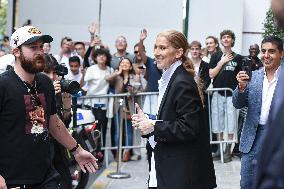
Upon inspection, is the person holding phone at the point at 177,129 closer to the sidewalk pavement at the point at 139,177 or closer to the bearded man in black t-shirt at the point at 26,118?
the bearded man in black t-shirt at the point at 26,118

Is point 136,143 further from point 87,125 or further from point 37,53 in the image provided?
point 37,53

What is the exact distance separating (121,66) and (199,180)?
5454 millimetres

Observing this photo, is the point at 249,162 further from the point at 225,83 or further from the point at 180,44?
the point at 225,83

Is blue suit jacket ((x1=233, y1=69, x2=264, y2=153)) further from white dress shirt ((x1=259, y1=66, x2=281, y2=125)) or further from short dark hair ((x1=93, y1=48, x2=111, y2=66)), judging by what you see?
short dark hair ((x1=93, y1=48, x2=111, y2=66))

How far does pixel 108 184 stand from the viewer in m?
8.18

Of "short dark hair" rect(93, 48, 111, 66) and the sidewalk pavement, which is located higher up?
"short dark hair" rect(93, 48, 111, 66)

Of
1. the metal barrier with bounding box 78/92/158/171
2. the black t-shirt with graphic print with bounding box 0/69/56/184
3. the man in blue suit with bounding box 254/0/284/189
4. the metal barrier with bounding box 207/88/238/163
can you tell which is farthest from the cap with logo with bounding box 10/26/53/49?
the metal barrier with bounding box 207/88/238/163

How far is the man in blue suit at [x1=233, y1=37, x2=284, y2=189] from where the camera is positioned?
5109 mm

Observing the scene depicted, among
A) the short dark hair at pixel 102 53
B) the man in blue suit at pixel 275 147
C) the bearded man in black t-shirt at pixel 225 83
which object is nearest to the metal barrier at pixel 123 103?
the short dark hair at pixel 102 53

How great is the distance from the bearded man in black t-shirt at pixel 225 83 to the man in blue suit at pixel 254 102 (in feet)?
13.1

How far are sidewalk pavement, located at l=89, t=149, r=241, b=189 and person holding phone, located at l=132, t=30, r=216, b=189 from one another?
3.71 meters

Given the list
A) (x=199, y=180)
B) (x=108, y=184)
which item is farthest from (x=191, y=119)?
(x=108, y=184)

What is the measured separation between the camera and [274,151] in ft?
5.58

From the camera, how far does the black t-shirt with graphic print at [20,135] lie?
4.10 m
